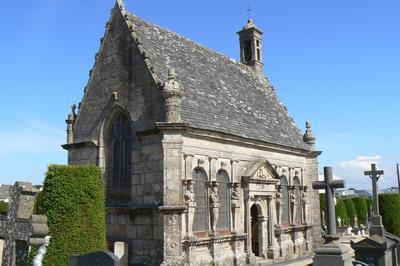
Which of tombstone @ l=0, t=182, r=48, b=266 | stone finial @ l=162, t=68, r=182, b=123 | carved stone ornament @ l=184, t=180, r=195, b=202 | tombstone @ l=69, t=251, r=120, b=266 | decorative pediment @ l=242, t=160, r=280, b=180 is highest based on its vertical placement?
stone finial @ l=162, t=68, r=182, b=123

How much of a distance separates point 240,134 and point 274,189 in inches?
150

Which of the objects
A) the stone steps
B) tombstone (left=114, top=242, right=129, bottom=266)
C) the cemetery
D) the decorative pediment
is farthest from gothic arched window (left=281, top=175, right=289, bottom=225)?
tombstone (left=114, top=242, right=129, bottom=266)

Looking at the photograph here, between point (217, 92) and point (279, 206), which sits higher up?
point (217, 92)

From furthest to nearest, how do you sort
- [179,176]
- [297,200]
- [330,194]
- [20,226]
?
1. [297,200]
2. [179,176]
3. [330,194]
4. [20,226]

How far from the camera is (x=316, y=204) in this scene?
25.6 metres

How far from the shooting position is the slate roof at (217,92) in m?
18.0

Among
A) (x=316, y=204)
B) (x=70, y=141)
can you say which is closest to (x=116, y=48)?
(x=70, y=141)

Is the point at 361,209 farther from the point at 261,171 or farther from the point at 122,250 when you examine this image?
the point at 122,250

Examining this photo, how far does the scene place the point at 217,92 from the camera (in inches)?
808

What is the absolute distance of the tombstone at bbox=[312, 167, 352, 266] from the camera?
Result: 11430mm

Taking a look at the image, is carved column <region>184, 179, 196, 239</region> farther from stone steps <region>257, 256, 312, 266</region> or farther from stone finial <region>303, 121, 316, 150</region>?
stone finial <region>303, 121, 316, 150</region>

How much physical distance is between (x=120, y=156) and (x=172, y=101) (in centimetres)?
393

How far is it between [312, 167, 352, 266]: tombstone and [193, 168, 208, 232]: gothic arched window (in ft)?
17.2

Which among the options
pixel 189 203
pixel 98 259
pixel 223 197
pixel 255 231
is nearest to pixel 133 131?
pixel 189 203
